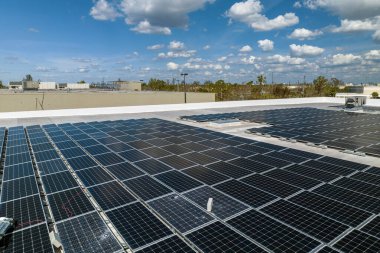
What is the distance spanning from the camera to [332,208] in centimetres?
912

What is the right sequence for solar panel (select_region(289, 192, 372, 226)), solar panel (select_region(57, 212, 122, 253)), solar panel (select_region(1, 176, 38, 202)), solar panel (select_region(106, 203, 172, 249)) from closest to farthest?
solar panel (select_region(57, 212, 122, 253))
solar panel (select_region(106, 203, 172, 249))
solar panel (select_region(289, 192, 372, 226))
solar panel (select_region(1, 176, 38, 202))

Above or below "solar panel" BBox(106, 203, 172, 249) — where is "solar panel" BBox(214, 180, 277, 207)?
above

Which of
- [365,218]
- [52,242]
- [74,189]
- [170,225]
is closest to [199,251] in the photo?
[170,225]

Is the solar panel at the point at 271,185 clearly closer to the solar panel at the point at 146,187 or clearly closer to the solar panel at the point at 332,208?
the solar panel at the point at 332,208

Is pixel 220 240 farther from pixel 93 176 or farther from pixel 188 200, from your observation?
pixel 93 176

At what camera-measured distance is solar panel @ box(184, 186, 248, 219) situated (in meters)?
8.96

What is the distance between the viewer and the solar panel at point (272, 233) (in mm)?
7007

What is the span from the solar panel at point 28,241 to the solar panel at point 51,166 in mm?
5828

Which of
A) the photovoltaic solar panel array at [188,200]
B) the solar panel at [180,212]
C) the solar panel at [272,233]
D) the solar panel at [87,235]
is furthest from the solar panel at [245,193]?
the solar panel at [87,235]

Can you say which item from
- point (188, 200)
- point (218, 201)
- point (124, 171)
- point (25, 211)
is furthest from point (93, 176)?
point (218, 201)

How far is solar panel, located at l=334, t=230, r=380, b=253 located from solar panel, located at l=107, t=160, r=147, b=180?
28.1ft

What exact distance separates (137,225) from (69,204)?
10.1 ft

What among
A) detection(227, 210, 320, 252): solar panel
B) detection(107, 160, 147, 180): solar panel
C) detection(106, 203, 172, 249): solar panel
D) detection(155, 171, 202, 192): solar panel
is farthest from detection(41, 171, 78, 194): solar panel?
detection(227, 210, 320, 252): solar panel

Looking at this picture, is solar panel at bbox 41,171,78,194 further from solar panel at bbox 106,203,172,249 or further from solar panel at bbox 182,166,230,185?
solar panel at bbox 182,166,230,185
